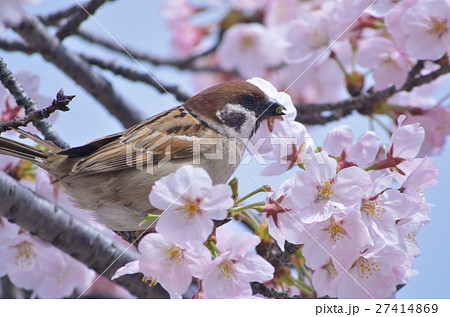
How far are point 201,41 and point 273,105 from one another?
2.19 meters

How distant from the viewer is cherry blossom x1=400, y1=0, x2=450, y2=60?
7.06ft

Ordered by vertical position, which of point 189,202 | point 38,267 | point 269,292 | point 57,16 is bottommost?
point 269,292

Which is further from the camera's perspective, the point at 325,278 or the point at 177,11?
the point at 177,11

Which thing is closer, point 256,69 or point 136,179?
point 136,179

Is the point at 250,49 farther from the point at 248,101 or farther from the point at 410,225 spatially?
the point at 410,225

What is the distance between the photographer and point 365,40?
2.56 meters

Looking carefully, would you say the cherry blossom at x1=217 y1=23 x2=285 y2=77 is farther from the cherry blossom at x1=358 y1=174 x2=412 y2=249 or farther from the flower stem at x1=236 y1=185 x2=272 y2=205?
the cherry blossom at x1=358 y1=174 x2=412 y2=249

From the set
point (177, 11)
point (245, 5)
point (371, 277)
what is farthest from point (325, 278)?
point (177, 11)

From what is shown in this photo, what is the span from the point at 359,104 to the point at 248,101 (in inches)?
26.6

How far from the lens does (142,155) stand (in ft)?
6.48

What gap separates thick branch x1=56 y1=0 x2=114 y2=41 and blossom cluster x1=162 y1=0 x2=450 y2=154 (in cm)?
96

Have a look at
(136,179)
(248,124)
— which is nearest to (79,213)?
(136,179)

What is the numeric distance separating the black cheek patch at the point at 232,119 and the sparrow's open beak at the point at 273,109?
184 millimetres
